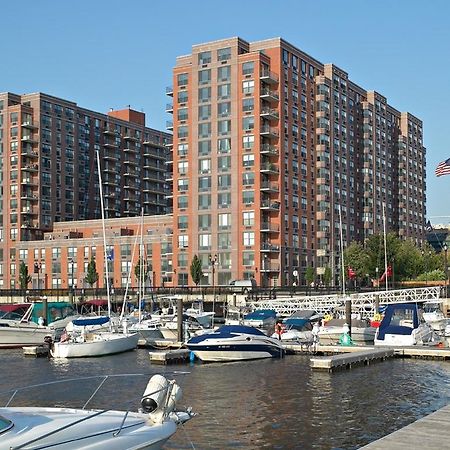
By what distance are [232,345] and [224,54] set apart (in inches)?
3150

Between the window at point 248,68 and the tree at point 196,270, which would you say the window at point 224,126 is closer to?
the window at point 248,68

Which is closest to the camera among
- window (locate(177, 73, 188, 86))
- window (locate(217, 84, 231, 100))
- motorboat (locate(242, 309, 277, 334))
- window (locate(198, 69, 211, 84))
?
motorboat (locate(242, 309, 277, 334))

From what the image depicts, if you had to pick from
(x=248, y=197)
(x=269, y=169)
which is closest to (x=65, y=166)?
(x=248, y=197)

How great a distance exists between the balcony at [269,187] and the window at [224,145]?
7.99 metres

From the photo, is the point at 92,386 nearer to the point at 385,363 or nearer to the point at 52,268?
the point at 385,363

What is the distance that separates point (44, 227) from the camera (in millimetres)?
147125

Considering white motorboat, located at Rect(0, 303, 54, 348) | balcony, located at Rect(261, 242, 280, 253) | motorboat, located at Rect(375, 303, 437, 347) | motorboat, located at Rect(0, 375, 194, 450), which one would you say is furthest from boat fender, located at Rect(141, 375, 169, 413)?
balcony, located at Rect(261, 242, 280, 253)

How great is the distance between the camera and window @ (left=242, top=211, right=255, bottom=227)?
113750 mm

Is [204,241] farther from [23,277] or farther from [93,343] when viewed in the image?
[93,343]

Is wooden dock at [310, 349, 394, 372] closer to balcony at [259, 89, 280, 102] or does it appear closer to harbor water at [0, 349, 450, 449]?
harbor water at [0, 349, 450, 449]

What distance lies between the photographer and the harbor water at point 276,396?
24.2m

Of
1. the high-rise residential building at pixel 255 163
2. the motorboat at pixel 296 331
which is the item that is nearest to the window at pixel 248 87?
the high-rise residential building at pixel 255 163

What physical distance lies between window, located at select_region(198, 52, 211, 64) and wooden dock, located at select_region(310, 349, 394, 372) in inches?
3217

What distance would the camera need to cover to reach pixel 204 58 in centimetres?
11844
